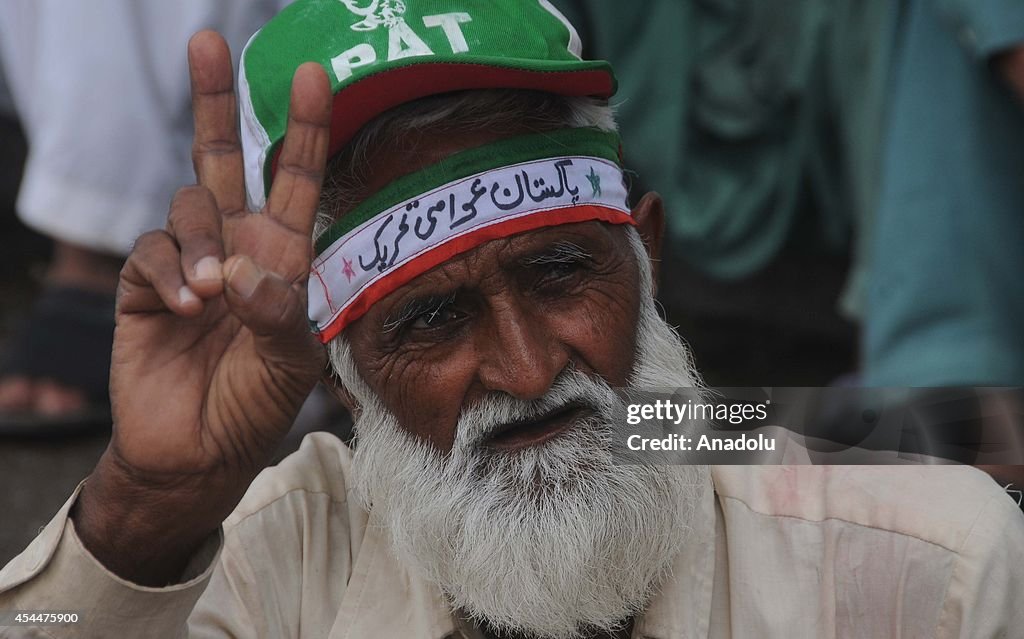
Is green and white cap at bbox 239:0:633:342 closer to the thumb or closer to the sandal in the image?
the thumb

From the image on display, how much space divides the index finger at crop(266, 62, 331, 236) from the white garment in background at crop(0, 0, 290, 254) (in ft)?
8.59

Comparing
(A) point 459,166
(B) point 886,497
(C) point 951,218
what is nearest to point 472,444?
(A) point 459,166

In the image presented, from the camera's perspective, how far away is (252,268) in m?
2.11

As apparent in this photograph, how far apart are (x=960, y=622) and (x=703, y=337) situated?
3.55 meters

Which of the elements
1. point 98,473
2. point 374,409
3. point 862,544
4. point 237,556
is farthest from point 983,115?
point 98,473

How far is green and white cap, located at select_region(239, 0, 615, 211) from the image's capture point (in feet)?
8.20

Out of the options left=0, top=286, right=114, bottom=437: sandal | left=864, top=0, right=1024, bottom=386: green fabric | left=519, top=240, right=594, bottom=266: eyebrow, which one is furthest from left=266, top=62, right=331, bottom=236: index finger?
left=0, top=286, right=114, bottom=437: sandal

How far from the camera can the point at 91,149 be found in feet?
15.4

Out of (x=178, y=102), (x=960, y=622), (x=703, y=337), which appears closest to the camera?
(x=960, y=622)

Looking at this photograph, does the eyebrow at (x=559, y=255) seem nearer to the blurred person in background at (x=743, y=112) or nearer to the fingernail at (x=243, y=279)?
the fingernail at (x=243, y=279)

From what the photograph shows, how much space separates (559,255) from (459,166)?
24 centimetres

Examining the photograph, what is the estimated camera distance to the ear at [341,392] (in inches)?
112

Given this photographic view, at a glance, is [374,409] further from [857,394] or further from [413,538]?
[857,394]

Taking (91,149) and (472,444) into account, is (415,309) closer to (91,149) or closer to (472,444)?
(472,444)
